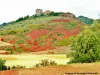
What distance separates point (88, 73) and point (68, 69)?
390 cm

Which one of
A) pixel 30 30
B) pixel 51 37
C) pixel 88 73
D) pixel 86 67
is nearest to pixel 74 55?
pixel 86 67

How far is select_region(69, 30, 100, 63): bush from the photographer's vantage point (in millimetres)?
57125

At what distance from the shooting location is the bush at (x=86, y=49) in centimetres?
5712

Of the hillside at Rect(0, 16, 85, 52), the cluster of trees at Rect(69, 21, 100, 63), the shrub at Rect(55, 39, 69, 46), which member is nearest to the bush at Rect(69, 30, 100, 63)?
the cluster of trees at Rect(69, 21, 100, 63)

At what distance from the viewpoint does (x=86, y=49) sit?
5819cm

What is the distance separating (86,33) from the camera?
60.8m

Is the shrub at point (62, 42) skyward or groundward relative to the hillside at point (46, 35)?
groundward

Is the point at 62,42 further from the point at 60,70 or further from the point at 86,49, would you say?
the point at 60,70

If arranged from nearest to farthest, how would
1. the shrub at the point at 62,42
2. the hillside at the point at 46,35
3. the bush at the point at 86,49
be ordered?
the bush at the point at 86,49 < the shrub at the point at 62,42 < the hillside at the point at 46,35

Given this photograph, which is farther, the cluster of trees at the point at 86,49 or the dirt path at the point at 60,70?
the cluster of trees at the point at 86,49

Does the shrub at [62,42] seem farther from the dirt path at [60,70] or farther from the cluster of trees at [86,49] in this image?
the dirt path at [60,70]

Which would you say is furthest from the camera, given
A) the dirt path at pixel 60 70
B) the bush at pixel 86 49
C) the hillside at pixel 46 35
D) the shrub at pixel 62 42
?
the hillside at pixel 46 35

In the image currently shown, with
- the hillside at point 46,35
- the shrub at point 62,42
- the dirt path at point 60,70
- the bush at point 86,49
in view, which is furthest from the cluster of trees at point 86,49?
the shrub at point 62,42

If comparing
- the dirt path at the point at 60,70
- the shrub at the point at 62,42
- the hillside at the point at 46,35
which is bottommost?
the dirt path at the point at 60,70
